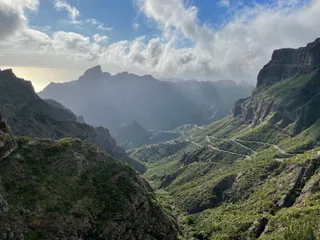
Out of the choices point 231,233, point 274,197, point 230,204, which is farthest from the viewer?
point 230,204

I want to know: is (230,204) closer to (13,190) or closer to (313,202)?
(313,202)

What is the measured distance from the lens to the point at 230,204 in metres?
166

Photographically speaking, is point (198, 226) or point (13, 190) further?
point (198, 226)

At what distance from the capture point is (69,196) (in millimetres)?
73875

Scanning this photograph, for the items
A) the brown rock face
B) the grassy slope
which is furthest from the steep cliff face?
the grassy slope

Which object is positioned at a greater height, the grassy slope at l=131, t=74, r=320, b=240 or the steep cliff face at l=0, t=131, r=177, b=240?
the steep cliff face at l=0, t=131, r=177, b=240

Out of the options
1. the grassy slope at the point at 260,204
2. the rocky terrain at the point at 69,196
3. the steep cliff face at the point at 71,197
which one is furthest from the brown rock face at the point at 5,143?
the grassy slope at the point at 260,204

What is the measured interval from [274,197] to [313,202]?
2871 centimetres

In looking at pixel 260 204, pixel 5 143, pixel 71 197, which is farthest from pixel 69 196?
pixel 260 204

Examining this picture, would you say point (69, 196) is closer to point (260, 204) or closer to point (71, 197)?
point (71, 197)

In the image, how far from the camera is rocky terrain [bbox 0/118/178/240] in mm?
63125

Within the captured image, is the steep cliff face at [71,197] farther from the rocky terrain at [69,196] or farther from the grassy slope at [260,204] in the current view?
the grassy slope at [260,204]

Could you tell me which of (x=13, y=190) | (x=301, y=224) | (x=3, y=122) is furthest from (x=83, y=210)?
(x=301, y=224)

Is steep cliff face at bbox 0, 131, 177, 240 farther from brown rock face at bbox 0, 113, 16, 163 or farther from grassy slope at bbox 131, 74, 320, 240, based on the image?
grassy slope at bbox 131, 74, 320, 240
